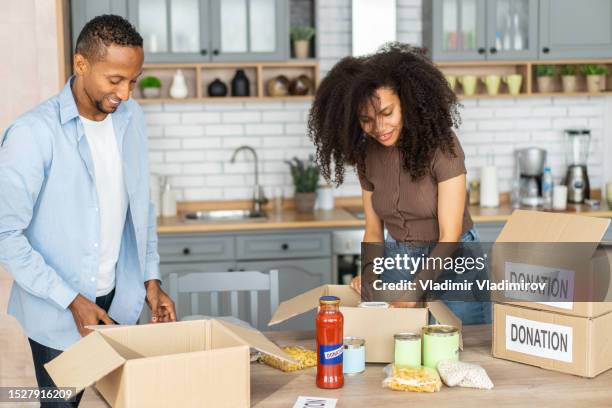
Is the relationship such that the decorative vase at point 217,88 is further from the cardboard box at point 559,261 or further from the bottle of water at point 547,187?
the cardboard box at point 559,261

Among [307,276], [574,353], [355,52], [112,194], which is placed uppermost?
[355,52]

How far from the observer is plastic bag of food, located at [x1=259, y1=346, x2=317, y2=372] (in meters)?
2.20

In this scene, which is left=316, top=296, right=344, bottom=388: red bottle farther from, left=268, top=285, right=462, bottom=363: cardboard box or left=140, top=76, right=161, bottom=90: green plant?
left=140, top=76, right=161, bottom=90: green plant

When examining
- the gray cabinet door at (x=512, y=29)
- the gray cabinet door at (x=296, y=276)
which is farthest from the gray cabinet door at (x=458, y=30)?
the gray cabinet door at (x=296, y=276)

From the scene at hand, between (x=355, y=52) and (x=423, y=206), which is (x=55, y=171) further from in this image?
(x=355, y=52)

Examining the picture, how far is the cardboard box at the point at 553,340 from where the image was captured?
82.8 inches

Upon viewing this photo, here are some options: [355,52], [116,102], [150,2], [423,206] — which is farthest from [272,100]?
[116,102]

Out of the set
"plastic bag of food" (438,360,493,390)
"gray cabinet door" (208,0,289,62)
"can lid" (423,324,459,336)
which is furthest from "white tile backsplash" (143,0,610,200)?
"plastic bag of food" (438,360,493,390)

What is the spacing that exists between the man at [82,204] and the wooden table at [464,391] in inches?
20.9

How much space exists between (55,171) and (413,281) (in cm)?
122

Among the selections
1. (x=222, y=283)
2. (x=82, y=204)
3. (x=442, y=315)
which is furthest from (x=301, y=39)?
(x=442, y=315)

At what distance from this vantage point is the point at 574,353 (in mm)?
2119

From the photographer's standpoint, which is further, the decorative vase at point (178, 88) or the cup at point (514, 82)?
the cup at point (514, 82)

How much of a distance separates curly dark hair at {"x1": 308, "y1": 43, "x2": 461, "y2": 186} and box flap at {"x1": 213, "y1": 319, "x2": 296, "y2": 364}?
0.80 meters
